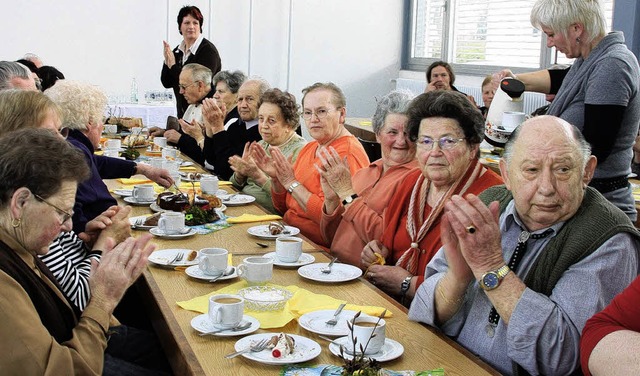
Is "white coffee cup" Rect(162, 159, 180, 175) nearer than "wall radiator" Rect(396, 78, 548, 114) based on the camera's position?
Yes

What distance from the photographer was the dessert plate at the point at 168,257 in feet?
8.07

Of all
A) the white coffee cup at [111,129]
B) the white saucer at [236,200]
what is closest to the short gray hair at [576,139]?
the white saucer at [236,200]

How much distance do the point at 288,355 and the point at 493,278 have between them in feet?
1.70

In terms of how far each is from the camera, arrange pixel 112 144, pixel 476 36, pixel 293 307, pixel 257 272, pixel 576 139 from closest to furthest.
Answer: pixel 576 139 < pixel 293 307 < pixel 257 272 < pixel 112 144 < pixel 476 36

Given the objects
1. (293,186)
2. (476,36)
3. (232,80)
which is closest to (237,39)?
(476,36)

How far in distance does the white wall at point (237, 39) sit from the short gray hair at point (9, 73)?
17.0 ft

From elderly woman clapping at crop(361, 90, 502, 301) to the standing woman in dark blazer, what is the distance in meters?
4.58

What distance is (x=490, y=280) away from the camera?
183 cm

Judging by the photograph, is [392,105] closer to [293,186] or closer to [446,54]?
[293,186]

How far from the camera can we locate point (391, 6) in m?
10.1

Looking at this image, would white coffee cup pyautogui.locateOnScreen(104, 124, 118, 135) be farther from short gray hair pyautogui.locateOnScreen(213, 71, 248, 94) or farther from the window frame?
the window frame

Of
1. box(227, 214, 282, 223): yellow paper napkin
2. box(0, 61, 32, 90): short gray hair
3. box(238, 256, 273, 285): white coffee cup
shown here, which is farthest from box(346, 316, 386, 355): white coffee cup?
box(0, 61, 32, 90): short gray hair

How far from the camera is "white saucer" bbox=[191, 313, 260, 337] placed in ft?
6.01

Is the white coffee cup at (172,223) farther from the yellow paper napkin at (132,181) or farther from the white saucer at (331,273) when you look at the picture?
the yellow paper napkin at (132,181)
